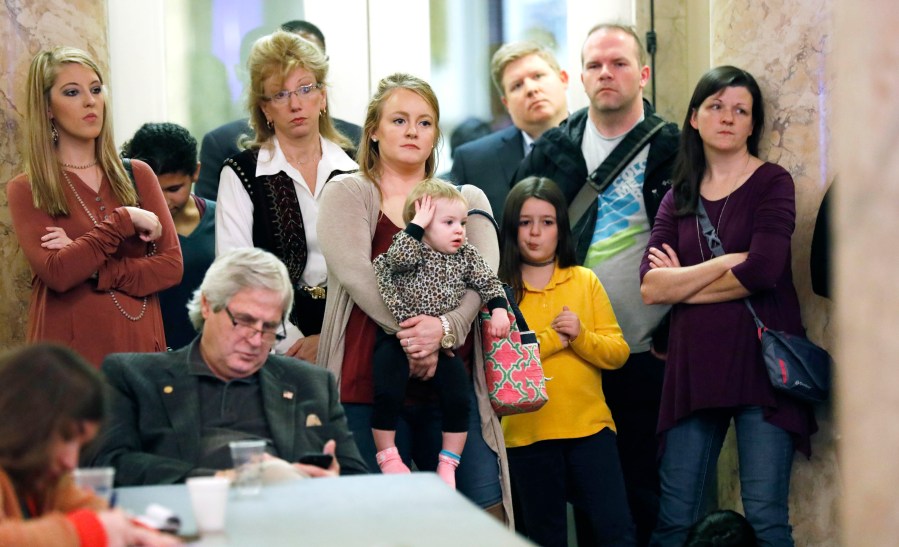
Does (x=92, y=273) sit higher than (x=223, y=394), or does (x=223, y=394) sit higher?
(x=92, y=273)

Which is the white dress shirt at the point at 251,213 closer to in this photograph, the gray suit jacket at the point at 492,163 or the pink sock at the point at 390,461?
the pink sock at the point at 390,461

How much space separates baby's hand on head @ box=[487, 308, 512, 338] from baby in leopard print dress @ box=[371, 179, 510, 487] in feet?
0.44

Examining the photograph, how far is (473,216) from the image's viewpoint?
4316 mm

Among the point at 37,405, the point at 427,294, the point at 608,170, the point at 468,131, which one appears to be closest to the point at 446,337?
the point at 427,294

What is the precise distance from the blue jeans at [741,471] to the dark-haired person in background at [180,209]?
1887 millimetres

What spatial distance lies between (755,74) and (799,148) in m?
0.39

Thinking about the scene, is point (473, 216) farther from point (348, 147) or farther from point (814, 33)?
point (814, 33)

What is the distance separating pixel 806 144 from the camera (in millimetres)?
4762

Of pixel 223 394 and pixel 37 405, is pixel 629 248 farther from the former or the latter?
pixel 37 405

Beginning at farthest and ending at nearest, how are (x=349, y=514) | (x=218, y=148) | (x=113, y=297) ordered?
1. (x=218, y=148)
2. (x=113, y=297)
3. (x=349, y=514)

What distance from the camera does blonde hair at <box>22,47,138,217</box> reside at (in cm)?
420

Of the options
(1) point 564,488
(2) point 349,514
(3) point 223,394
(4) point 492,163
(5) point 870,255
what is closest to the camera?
(5) point 870,255

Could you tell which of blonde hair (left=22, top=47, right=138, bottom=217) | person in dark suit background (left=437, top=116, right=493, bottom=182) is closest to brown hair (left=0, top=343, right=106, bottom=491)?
blonde hair (left=22, top=47, right=138, bottom=217)

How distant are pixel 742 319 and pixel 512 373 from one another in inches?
35.8
